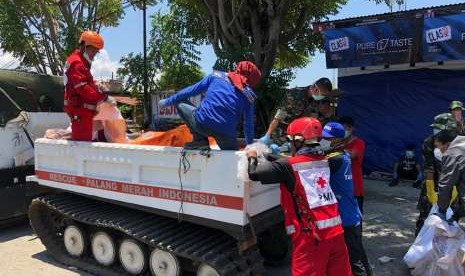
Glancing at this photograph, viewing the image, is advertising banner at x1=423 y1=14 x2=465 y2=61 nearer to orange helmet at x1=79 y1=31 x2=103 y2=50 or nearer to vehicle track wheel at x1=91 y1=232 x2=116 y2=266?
orange helmet at x1=79 y1=31 x2=103 y2=50

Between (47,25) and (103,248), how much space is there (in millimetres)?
14789

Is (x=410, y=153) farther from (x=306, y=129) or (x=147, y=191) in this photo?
(x=306, y=129)

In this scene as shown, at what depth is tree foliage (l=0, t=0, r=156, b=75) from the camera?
1570 centimetres

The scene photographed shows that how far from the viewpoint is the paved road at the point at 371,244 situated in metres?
5.23

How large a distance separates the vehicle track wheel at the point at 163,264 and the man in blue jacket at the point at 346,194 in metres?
1.59

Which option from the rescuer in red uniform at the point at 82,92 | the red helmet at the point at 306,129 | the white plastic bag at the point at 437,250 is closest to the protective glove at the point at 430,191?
the white plastic bag at the point at 437,250

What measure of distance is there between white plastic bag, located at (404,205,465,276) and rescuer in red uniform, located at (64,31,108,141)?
3723mm

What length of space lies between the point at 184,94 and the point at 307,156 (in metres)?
1.58

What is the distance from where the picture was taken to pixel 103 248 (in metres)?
5.14

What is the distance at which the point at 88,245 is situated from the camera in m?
5.35

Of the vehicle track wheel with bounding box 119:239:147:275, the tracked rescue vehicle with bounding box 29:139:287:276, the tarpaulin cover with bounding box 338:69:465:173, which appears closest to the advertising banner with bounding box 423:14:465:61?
the tarpaulin cover with bounding box 338:69:465:173

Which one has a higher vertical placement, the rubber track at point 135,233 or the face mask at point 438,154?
the face mask at point 438,154

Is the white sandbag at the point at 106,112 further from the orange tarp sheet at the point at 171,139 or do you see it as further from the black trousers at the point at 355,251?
the black trousers at the point at 355,251

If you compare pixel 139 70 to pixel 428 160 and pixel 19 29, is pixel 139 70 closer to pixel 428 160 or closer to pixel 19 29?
pixel 19 29
